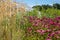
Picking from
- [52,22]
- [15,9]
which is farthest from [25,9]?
[52,22]

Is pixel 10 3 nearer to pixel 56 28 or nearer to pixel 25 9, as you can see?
pixel 25 9

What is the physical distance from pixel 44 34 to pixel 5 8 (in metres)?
1.08

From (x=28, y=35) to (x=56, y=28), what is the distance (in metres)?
0.69

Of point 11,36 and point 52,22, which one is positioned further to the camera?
point 52,22

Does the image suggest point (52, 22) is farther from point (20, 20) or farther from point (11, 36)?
point (11, 36)

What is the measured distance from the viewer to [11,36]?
6363 mm

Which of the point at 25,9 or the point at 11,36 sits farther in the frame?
the point at 25,9

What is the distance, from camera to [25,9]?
23.6ft

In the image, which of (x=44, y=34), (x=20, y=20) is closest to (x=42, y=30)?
(x=44, y=34)

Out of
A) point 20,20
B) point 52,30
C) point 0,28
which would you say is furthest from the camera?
point 20,20

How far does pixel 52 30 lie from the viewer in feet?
22.2

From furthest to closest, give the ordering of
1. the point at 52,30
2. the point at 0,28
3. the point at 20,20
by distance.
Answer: the point at 20,20, the point at 52,30, the point at 0,28

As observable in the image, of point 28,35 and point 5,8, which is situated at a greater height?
point 5,8

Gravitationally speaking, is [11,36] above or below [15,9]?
below
